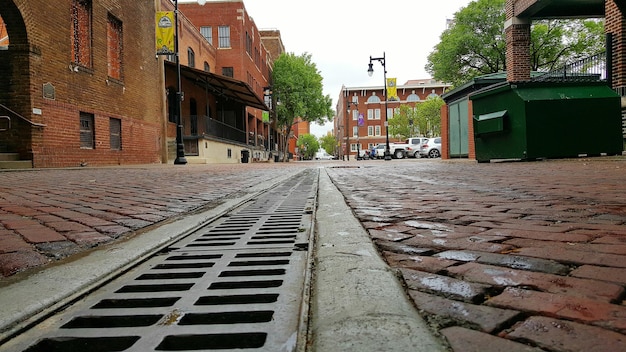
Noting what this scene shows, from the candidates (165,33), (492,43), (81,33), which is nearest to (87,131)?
(81,33)

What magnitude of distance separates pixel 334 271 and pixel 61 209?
3.26m

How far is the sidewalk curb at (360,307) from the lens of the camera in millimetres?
1046

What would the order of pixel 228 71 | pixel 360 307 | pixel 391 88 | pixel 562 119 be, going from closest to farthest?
pixel 360 307 < pixel 562 119 < pixel 391 88 < pixel 228 71

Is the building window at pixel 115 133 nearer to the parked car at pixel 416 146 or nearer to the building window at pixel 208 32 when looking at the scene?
the building window at pixel 208 32

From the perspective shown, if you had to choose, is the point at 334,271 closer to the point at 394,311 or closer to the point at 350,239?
the point at 394,311

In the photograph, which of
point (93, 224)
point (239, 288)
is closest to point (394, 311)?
point (239, 288)

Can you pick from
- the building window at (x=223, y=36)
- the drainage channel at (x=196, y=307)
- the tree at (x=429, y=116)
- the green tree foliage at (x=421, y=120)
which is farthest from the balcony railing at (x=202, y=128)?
the tree at (x=429, y=116)

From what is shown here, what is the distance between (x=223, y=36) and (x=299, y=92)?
12.2 m

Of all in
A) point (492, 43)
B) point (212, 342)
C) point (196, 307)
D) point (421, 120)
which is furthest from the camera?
point (421, 120)

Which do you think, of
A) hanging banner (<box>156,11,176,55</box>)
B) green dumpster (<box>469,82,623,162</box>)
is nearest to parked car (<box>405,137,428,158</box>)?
hanging banner (<box>156,11,176,55</box>)

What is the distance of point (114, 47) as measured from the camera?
17.4 metres

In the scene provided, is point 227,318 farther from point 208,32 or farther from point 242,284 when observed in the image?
point 208,32

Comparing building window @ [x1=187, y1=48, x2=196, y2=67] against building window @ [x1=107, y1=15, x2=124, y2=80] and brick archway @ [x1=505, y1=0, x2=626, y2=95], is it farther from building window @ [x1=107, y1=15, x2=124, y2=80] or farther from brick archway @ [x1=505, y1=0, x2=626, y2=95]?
brick archway @ [x1=505, y1=0, x2=626, y2=95]

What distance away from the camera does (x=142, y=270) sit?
1.88 metres
